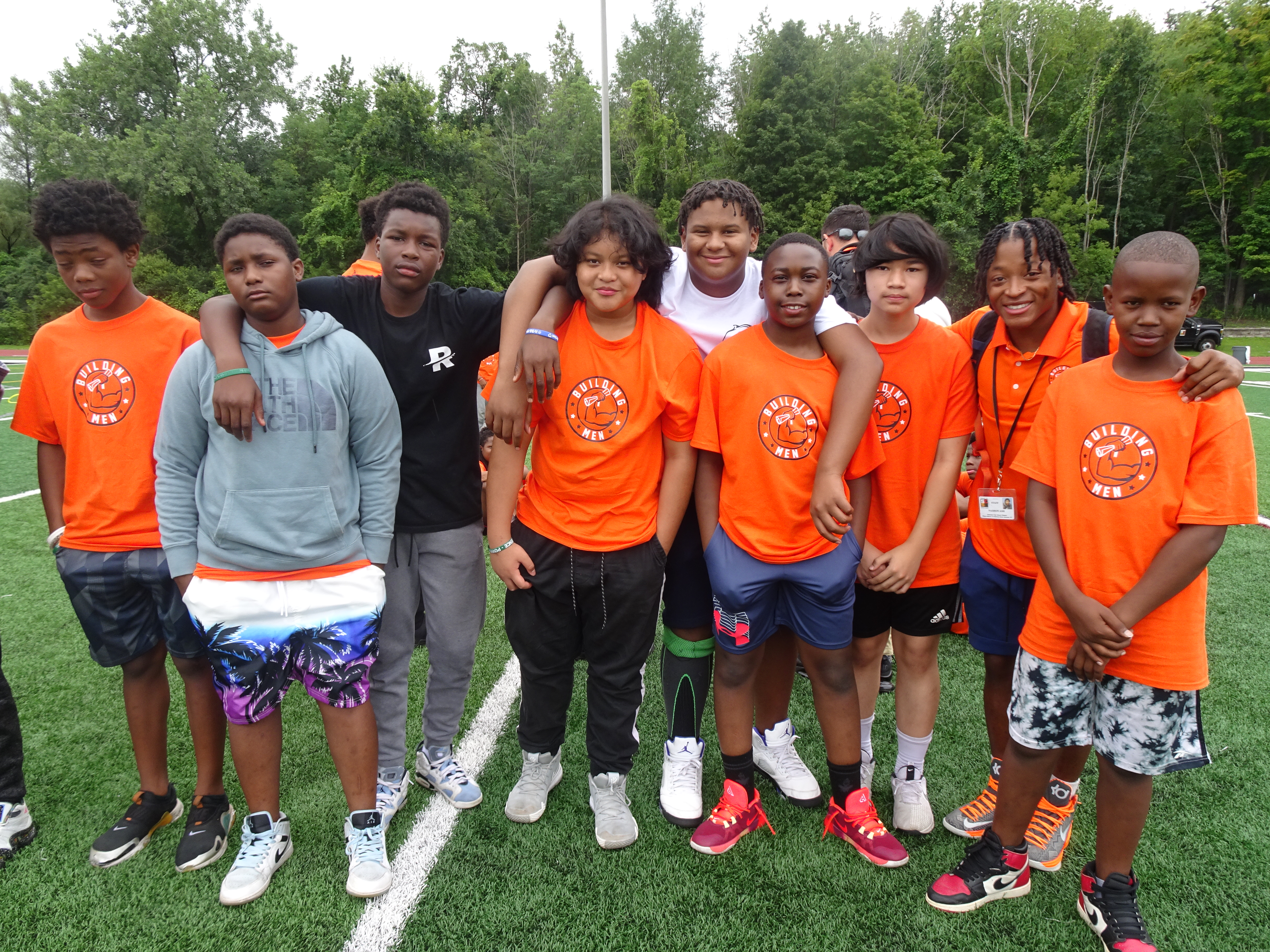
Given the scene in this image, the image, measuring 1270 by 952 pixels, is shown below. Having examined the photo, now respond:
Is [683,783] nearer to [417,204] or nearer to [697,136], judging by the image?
[417,204]

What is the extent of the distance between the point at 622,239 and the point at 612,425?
0.59 meters

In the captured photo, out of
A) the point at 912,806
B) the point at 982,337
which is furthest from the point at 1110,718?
the point at 982,337

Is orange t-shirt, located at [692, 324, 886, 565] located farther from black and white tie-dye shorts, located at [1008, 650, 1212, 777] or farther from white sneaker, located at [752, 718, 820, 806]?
white sneaker, located at [752, 718, 820, 806]

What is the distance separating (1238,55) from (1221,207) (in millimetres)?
6465

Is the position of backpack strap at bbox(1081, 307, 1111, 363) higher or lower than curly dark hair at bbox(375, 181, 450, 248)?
lower

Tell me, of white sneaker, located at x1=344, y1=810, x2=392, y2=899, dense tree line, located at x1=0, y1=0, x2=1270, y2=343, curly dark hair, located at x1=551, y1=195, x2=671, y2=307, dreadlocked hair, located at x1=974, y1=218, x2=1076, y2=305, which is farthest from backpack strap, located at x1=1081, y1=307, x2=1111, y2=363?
dense tree line, located at x1=0, y1=0, x2=1270, y2=343

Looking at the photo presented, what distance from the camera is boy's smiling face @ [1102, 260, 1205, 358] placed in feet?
6.11

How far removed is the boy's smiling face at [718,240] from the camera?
241cm

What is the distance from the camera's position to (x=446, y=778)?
2.78 m

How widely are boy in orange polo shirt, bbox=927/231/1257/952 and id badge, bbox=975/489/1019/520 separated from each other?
10.2 inches

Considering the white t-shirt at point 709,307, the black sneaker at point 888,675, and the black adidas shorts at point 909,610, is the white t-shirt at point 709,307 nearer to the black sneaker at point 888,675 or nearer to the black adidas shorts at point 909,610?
the black adidas shorts at point 909,610

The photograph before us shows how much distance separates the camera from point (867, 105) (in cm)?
3334

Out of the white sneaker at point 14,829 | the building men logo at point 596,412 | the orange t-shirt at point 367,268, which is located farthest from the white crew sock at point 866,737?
the orange t-shirt at point 367,268

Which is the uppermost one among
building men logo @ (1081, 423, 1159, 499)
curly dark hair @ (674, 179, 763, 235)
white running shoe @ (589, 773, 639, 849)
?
curly dark hair @ (674, 179, 763, 235)
